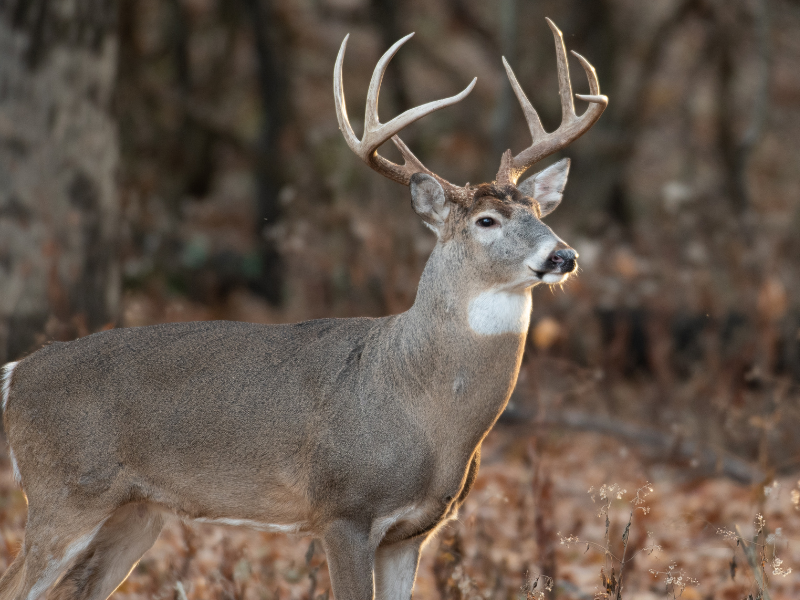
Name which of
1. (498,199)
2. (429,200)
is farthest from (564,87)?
(429,200)

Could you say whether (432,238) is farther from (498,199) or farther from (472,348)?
(472,348)

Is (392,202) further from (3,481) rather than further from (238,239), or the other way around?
(3,481)

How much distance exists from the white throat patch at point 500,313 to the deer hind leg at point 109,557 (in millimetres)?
1673

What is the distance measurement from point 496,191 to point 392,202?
765cm

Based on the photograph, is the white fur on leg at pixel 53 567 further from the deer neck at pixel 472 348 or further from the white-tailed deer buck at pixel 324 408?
the deer neck at pixel 472 348

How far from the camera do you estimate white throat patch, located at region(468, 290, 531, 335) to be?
410 cm

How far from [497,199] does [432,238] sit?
6.70m

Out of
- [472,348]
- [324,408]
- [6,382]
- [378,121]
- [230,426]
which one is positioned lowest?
[6,382]

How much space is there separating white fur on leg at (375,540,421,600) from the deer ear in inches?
61.9

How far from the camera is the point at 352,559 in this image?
3.98 meters

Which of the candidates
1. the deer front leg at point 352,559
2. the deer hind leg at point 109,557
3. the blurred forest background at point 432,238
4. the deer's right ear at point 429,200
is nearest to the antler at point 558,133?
the deer's right ear at point 429,200

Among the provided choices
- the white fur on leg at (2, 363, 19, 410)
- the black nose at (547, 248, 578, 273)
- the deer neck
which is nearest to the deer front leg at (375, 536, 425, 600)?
the deer neck

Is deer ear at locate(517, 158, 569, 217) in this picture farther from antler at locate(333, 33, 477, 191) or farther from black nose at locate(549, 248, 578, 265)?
black nose at locate(549, 248, 578, 265)

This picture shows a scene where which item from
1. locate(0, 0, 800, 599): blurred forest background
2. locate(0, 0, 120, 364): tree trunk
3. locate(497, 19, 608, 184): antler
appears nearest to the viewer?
locate(497, 19, 608, 184): antler
